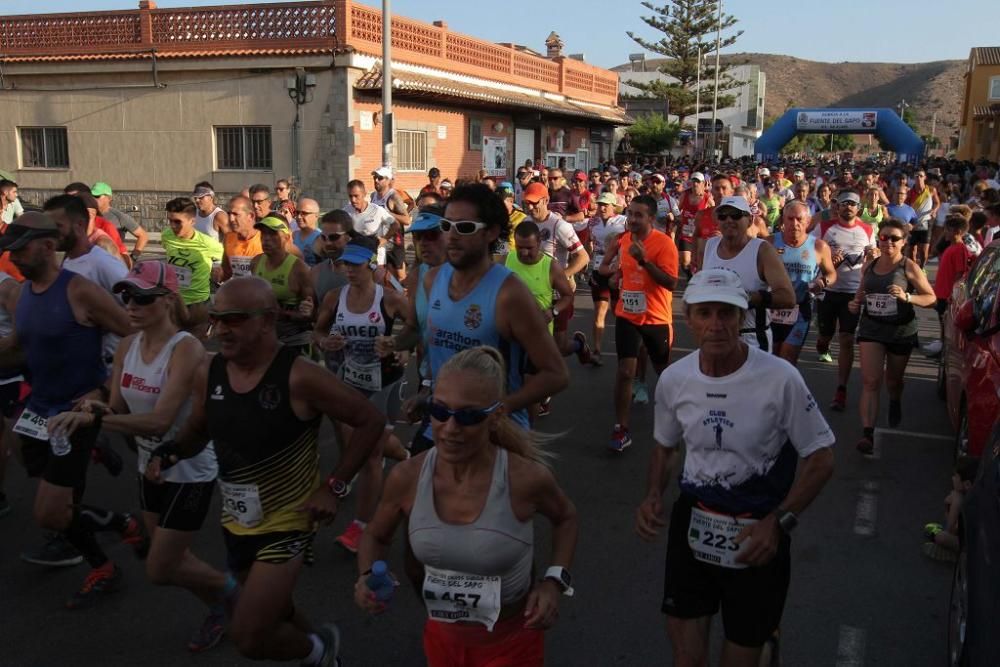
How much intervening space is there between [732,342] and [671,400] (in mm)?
338

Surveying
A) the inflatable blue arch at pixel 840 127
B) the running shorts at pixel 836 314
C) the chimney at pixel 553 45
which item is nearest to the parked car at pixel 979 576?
the running shorts at pixel 836 314

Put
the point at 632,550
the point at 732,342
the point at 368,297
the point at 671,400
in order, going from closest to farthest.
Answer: the point at 732,342 < the point at 671,400 < the point at 632,550 < the point at 368,297

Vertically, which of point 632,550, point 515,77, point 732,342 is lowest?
point 632,550

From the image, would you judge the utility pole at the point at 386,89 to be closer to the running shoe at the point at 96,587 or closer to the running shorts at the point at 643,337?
the running shorts at the point at 643,337

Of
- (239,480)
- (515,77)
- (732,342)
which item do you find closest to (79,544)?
(239,480)

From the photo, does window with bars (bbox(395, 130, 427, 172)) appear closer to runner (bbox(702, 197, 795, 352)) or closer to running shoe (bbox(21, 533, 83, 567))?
runner (bbox(702, 197, 795, 352))

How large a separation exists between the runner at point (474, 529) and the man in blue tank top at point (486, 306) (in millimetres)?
858

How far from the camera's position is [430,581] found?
109 inches

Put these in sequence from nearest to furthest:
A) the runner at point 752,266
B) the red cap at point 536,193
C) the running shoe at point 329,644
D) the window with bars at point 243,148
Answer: the running shoe at point 329,644 < the runner at point 752,266 < the red cap at point 536,193 < the window with bars at point 243,148

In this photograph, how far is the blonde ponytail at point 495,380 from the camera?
8.96ft

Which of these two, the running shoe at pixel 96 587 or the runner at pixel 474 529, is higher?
the runner at pixel 474 529

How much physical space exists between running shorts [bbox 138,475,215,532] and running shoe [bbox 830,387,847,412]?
5.77 metres

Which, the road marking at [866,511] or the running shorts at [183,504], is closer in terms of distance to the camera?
the running shorts at [183,504]

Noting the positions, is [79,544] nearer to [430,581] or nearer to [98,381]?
[98,381]
